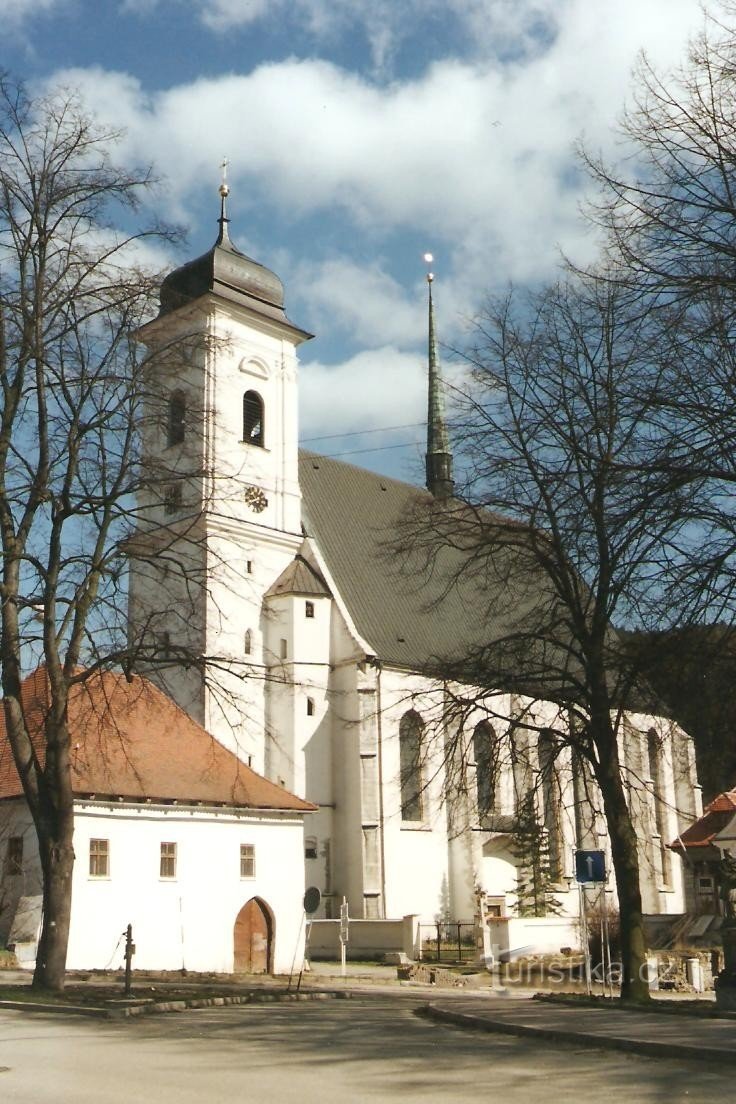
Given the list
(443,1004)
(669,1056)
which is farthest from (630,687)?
(669,1056)

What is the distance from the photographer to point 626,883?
1664 centimetres

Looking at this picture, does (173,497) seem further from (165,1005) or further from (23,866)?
(23,866)

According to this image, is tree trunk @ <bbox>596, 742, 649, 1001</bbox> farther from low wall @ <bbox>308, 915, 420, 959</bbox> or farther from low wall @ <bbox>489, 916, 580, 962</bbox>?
low wall @ <bbox>308, 915, 420, 959</bbox>

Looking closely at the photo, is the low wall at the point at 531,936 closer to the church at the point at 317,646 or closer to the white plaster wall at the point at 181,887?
the church at the point at 317,646

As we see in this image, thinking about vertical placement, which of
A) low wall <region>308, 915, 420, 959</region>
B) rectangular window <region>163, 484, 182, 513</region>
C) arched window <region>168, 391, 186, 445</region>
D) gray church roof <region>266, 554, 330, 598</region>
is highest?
gray church roof <region>266, 554, 330, 598</region>

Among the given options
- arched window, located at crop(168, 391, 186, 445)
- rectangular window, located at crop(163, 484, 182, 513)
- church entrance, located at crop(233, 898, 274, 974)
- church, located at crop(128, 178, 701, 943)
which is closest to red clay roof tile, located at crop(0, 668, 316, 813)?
church entrance, located at crop(233, 898, 274, 974)

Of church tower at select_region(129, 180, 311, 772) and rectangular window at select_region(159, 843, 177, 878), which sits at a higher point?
church tower at select_region(129, 180, 311, 772)

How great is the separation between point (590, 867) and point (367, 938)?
17.4 meters

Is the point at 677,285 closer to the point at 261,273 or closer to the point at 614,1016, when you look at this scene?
the point at 614,1016

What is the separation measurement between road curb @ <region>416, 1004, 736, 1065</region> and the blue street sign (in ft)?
11.6

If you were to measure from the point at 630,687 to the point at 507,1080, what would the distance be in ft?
28.7

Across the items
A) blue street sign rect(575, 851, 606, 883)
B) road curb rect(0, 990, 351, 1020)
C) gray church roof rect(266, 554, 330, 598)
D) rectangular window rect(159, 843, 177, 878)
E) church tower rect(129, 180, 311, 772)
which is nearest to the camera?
road curb rect(0, 990, 351, 1020)

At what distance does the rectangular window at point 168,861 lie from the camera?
2533cm

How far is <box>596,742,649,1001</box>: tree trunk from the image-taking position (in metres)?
16.0
